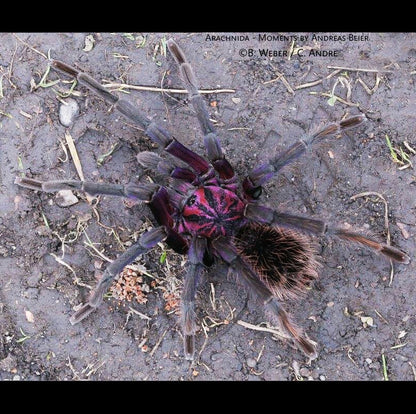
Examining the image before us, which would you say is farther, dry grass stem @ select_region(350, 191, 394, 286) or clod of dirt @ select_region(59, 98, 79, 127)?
clod of dirt @ select_region(59, 98, 79, 127)

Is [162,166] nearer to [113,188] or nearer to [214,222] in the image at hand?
[113,188]

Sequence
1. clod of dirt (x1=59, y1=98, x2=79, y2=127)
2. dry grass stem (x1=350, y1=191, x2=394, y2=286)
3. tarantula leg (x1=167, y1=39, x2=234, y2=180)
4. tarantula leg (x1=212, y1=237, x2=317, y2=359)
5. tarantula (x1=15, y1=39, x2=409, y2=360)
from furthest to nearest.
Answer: clod of dirt (x1=59, y1=98, x2=79, y2=127) < dry grass stem (x1=350, y1=191, x2=394, y2=286) < tarantula leg (x1=167, y1=39, x2=234, y2=180) < tarantula (x1=15, y1=39, x2=409, y2=360) < tarantula leg (x1=212, y1=237, x2=317, y2=359)

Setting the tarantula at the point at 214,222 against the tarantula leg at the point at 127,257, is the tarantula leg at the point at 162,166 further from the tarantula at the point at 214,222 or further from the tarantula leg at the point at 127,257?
the tarantula leg at the point at 127,257

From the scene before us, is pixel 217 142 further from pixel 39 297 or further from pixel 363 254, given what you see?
pixel 39 297

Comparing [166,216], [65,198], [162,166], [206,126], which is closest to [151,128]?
[162,166]

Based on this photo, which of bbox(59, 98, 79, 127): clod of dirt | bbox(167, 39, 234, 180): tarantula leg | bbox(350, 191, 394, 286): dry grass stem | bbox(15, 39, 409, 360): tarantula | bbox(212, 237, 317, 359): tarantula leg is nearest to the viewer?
bbox(212, 237, 317, 359): tarantula leg

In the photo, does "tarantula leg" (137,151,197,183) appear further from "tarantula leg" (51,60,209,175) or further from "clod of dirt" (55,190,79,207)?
"clod of dirt" (55,190,79,207)

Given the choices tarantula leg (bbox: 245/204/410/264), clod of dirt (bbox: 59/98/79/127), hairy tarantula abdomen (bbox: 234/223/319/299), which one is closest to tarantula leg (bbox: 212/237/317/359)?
hairy tarantula abdomen (bbox: 234/223/319/299)

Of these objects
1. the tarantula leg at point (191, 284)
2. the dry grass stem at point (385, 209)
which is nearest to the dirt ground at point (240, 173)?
the dry grass stem at point (385, 209)
